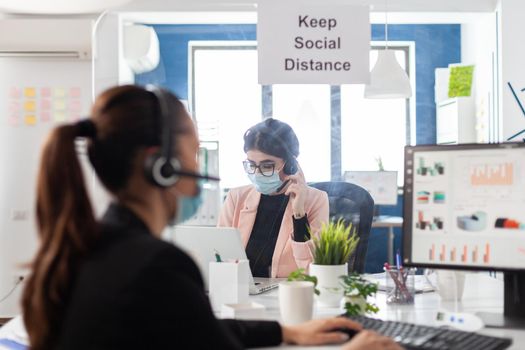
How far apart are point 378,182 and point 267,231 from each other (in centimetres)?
90

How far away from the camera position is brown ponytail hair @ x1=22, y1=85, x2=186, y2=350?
102 centimetres

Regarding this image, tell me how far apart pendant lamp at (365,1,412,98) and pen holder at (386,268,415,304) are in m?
1.57

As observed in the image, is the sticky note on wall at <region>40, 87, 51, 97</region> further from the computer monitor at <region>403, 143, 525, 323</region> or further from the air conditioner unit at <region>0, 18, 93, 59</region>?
the computer monitor at <region>403, 143, 525, 323</region>

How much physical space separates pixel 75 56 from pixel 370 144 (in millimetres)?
1917

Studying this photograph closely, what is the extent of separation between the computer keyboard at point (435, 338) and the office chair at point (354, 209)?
1.29m

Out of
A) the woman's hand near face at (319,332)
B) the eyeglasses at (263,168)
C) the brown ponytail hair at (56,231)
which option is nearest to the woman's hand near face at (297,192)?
the eyeglasses at (263,168)

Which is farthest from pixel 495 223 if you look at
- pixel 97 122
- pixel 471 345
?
pixel 97 122

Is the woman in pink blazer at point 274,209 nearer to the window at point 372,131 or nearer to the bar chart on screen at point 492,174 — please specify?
the window at point 372,131

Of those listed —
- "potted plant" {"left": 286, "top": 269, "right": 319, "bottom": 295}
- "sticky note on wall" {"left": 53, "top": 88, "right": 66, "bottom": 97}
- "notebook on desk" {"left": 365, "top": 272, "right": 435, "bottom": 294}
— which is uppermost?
"sticky note on wall" {"left": 53, "top": 88, "right": 66, "bottom": 97}

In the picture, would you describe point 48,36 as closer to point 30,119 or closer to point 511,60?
point 30,119

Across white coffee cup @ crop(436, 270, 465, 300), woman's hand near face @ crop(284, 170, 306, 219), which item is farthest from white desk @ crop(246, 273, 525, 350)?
woman's hand near face @ crop(284, 170, 306, 219)

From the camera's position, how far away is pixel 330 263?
6.42ft

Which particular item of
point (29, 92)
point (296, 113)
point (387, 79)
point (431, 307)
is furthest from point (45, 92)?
point (431, 307)

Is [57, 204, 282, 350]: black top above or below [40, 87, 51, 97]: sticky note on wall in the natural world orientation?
below
